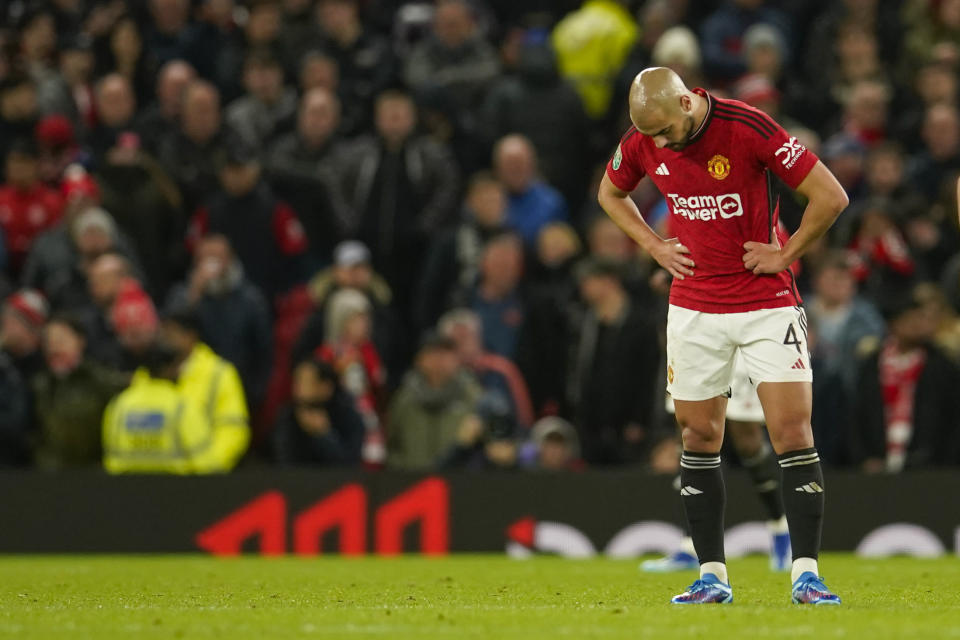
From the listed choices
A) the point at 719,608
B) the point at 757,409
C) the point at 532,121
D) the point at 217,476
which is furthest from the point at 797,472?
the point at 532,121

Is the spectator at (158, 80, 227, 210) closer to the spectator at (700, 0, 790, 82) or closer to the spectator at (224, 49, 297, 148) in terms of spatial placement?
the spectator at (224, 49, 297, 148)

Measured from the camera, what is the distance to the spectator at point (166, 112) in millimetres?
17625

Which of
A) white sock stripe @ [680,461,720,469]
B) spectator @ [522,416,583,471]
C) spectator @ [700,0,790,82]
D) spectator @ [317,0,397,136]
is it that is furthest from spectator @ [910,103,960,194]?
white sock stripe @ [680,461,720,469]

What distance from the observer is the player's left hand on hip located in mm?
8055

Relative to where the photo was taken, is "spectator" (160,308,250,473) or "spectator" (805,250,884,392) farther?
"spectator" (805,250,884,392)

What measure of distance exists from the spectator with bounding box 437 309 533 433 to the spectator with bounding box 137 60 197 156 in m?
4.16

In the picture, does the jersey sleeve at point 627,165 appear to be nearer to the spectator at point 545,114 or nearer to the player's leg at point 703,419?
the player's leg at point 703,419

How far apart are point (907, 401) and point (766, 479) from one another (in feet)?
10.1

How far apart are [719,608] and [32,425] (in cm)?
837

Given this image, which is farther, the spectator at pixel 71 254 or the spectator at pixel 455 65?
the spectator at pixel 455 65

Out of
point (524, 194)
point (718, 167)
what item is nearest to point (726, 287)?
point (718, 167)

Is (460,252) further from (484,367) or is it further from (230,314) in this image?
(230,314)

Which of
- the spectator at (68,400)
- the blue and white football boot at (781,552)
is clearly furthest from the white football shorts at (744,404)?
the spectator at (68,400)

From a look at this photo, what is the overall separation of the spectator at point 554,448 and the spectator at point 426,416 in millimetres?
631
